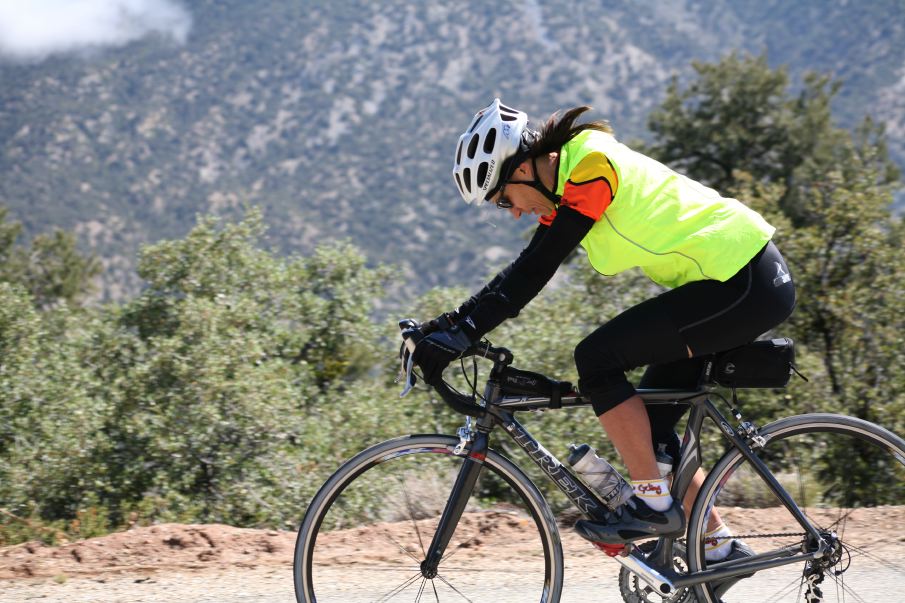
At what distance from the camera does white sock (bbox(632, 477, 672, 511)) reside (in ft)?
10.6

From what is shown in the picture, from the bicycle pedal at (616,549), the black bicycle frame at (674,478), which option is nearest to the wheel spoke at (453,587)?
the black bicycle frame at (674,478)

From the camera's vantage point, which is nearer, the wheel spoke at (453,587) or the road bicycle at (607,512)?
the road bicycle at (607,512)

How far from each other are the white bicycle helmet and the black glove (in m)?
0.57

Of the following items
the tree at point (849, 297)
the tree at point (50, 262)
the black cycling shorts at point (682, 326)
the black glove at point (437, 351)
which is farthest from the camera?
the tree at point (50, 262)

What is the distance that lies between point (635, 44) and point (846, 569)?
20708 cm

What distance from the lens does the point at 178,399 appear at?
9812 mm

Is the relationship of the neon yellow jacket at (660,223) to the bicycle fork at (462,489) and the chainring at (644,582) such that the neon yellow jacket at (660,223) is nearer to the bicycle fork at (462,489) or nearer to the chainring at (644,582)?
the bicycle fork at (462,489)

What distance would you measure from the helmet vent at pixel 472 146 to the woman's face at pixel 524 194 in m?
0.17

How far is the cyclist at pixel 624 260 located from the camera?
3018 millimetres

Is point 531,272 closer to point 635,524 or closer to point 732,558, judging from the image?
point 635,524

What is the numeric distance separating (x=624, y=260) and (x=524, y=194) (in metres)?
0.45

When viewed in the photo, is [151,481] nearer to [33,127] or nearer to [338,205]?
[338,205]

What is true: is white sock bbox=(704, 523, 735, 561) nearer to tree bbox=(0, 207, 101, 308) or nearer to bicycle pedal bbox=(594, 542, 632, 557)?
bicycle pedal bbox=(594, 542, 632, 557)

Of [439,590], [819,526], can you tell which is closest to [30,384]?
[439,590]
